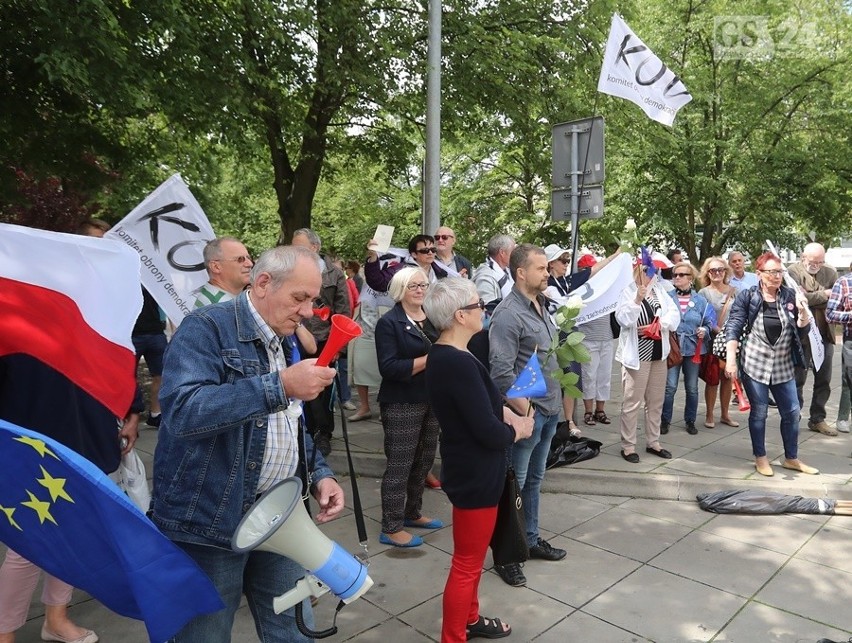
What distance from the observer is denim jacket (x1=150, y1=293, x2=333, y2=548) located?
1953 millimetres

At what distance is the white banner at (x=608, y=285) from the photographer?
19.0 feet

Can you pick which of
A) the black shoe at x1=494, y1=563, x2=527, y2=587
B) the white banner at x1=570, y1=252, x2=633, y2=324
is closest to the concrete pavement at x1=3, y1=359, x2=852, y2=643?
the black shoe at x1=494, y1=563, x2=527, y2=587

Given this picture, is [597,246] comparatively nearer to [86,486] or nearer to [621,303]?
[621,303]

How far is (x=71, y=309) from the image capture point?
108 inches

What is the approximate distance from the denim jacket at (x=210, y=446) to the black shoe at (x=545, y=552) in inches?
105

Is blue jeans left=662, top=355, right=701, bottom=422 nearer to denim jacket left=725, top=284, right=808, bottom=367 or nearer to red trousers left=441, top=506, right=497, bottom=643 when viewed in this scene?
denim jacket left=725, top=284, right=808, bottom=367

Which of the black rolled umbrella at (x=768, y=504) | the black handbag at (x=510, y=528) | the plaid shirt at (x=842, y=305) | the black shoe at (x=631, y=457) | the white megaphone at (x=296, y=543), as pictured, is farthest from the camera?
the plaid shirt at (x=842, y=305)

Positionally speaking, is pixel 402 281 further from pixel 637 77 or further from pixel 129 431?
pixel 637 77

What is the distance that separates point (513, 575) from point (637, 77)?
18.6ft

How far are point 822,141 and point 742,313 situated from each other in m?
16.1

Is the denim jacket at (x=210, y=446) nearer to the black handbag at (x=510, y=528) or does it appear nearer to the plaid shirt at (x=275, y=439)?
the plaid shirt at (x=275, y=439)

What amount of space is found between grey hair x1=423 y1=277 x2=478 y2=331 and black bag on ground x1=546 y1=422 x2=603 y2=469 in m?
2.75

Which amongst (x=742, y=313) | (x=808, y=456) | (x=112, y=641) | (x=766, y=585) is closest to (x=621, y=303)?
(x=742, y=313)

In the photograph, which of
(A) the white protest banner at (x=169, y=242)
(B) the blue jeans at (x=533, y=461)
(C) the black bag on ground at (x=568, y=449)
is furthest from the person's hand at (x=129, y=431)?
(C) the black bag on ground at (x=568, y=449)
